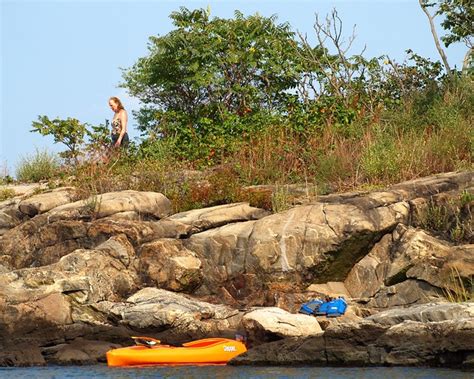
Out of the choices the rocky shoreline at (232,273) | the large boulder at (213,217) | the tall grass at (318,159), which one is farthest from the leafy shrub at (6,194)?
the large boulder at (213,217)

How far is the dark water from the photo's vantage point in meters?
12.6

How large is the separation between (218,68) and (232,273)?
899cm

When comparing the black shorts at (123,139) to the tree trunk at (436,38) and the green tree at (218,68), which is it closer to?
the green tree at (218,68)

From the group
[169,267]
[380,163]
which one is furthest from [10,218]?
[380,163]

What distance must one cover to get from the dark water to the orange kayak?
7.3 inches

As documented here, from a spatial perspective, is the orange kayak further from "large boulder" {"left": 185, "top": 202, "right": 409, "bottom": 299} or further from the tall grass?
the tall grass

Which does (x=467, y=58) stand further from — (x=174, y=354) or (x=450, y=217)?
(x=174, y=354)

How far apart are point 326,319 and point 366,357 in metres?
2.18

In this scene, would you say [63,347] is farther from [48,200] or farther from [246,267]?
[48,200]

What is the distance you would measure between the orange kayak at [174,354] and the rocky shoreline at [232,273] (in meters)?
0.40

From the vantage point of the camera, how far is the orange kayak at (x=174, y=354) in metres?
14.6

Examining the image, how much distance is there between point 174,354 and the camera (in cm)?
1477

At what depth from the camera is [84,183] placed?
68.0ft

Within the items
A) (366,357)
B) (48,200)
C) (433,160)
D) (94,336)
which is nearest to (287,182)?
(433,160)
